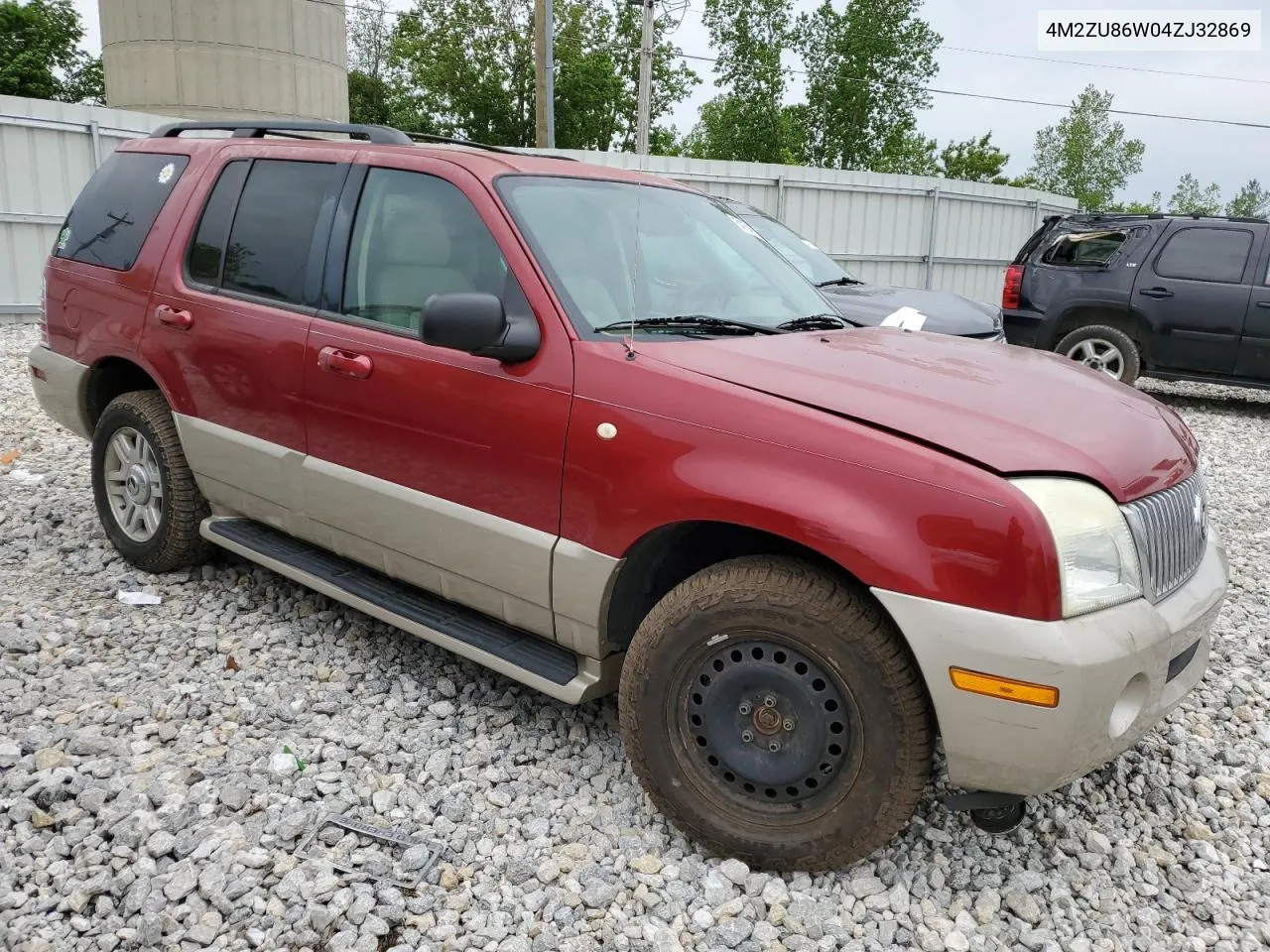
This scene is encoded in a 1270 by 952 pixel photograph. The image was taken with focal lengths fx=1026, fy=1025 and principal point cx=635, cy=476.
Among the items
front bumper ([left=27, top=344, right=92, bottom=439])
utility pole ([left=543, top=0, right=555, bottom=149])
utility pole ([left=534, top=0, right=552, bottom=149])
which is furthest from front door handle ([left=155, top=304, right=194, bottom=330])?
utility pole ([left=534, top=0, right=552, bottom=149])

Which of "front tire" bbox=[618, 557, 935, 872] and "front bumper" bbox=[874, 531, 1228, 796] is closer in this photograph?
"front bumper" bbox=[874, 531, 1228, 796]

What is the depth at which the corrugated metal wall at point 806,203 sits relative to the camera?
493 inches

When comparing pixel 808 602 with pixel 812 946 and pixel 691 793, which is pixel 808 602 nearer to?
pixel 691 793

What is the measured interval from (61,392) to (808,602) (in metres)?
4.02

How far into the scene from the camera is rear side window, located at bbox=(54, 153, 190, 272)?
14.8 feet

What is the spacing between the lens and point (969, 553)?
2.35 meters

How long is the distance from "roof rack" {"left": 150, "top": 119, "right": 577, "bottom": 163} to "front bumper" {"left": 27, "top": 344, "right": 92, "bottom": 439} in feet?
3.81

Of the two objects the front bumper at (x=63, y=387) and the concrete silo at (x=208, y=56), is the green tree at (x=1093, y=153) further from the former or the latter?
the front bumper at (x=63, y=387)

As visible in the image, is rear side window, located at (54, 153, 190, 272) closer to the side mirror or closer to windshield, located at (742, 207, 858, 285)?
the side mirror

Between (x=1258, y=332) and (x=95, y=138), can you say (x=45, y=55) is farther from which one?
(x=1258, y=332)

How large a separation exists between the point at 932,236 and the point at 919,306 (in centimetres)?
1221

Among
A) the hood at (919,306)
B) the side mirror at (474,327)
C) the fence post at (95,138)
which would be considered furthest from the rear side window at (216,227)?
the fence post at (95,138)

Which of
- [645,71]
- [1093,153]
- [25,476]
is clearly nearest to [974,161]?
[1093,153]

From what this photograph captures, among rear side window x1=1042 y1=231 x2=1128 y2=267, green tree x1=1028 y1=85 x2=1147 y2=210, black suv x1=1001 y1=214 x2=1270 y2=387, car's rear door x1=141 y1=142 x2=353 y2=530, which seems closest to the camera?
car's rear door x1=141 y1=142 x2=353 y2=530
